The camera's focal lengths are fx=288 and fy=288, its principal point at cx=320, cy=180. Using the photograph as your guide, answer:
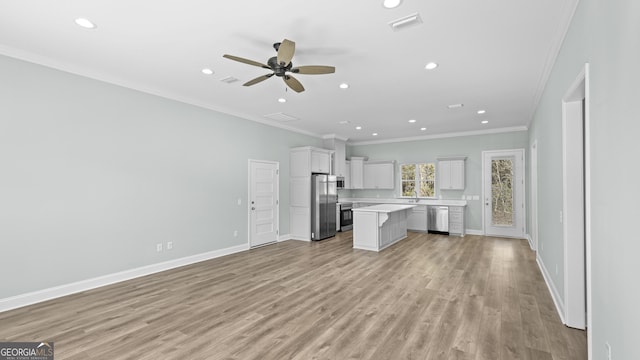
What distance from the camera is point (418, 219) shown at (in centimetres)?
850

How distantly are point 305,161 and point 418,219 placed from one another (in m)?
3.83

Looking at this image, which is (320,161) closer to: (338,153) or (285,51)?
(338,153)

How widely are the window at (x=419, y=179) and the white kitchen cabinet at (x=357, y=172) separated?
1306 mm

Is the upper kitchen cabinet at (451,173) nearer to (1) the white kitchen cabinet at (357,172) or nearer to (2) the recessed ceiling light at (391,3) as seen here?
(1) the white kitchen cabinet at (357,172)

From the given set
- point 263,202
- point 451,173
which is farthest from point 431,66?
point 451,173

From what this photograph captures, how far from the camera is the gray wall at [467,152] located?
783 cm

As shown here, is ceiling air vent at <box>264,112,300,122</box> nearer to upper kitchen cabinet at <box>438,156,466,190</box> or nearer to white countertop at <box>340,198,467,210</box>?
white countertop at <box>340,198,467,210</box>

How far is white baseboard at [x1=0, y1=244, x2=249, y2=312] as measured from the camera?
3.39 m

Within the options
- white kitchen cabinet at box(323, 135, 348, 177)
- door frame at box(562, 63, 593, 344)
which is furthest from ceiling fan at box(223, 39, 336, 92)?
white kitchen cabinet at box(323, 135, 348, 177)

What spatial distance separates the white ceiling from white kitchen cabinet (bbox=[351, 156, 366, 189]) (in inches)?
175

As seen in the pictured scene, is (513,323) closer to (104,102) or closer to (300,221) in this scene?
(300,221)

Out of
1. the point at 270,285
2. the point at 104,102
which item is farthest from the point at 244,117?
the point at 270,285

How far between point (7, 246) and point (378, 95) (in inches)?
212

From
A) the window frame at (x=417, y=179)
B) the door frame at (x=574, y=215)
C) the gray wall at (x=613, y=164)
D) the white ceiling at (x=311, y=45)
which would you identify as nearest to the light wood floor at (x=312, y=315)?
the door frame at (x=574, y=215)
